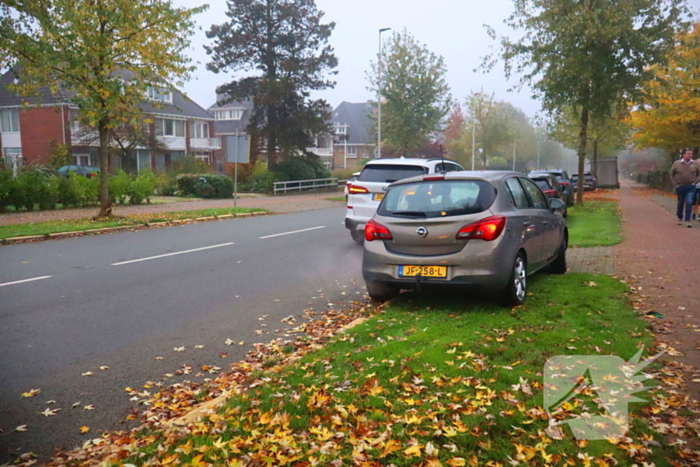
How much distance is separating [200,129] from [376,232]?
177 feet

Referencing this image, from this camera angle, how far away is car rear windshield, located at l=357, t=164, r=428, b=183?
40.5 feet

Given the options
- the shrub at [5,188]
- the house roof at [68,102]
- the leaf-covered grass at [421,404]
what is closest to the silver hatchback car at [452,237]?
the leaf-covered grass at [421,404]

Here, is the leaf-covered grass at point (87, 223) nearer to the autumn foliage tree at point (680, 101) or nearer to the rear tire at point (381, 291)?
the rear tire at point (381, 291)

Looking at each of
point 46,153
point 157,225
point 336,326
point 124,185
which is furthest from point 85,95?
point 46,153

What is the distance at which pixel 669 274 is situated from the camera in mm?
8852

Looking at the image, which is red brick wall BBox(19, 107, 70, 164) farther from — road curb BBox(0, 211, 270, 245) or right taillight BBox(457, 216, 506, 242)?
right taillight BBox(457, 216, 506, 242)

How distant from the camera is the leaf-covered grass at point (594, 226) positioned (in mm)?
12971

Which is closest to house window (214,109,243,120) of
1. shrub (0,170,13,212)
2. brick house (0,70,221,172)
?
brick house (0,70,221,172)

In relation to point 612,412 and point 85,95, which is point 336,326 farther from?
point 85,95

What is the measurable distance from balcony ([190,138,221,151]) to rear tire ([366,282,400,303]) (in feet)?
172

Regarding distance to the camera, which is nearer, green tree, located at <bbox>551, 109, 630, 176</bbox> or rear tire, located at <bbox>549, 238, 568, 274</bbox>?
rear tire, located at <bbox>549, 238, 568, 274</bbox>

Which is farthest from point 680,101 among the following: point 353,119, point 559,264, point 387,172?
point 353,119

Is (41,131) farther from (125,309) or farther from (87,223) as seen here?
(125,309)

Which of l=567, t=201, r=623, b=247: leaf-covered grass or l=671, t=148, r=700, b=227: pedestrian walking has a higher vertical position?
l=671, t=148, r=700, b=227: pedestrian walking
